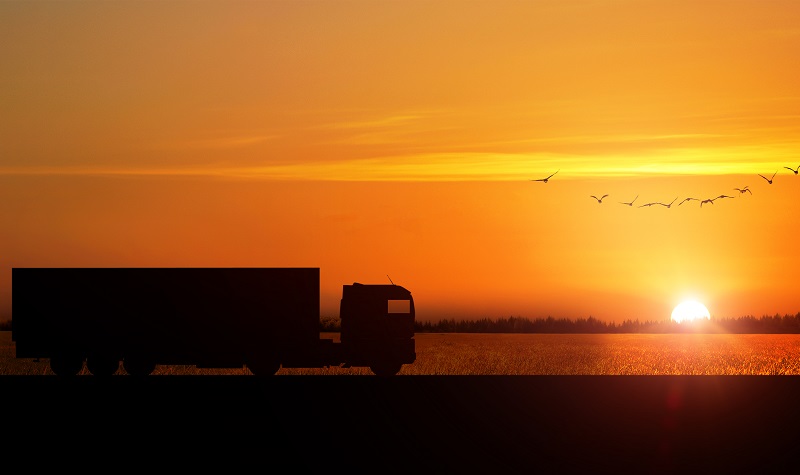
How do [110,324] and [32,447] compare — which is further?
[110,324]

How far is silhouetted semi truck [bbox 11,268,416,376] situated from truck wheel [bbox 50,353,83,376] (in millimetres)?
35

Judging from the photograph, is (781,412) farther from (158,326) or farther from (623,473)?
(158,326)

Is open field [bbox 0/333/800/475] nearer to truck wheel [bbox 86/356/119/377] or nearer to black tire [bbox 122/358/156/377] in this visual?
black tire [bbox 122/358/156/377]

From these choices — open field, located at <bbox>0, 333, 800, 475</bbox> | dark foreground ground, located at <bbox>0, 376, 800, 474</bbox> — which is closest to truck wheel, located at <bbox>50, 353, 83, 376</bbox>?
open field, located at <bbox>0, 333, 800, 475</bbox>

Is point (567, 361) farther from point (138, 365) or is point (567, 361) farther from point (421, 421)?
point (421, 421)

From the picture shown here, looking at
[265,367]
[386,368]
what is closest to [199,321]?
[265,367]

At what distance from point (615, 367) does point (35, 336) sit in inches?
879

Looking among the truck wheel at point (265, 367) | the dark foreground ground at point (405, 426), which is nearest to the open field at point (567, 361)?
the truck wheel at point (265, 367)

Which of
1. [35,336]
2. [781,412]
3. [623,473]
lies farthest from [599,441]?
[35,336]

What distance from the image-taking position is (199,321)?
42.6 meters

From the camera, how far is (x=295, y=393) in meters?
34.1

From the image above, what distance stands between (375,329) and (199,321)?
19.8 ft

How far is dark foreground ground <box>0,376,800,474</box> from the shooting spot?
21.4m

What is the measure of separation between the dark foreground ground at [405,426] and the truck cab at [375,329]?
3516mm
